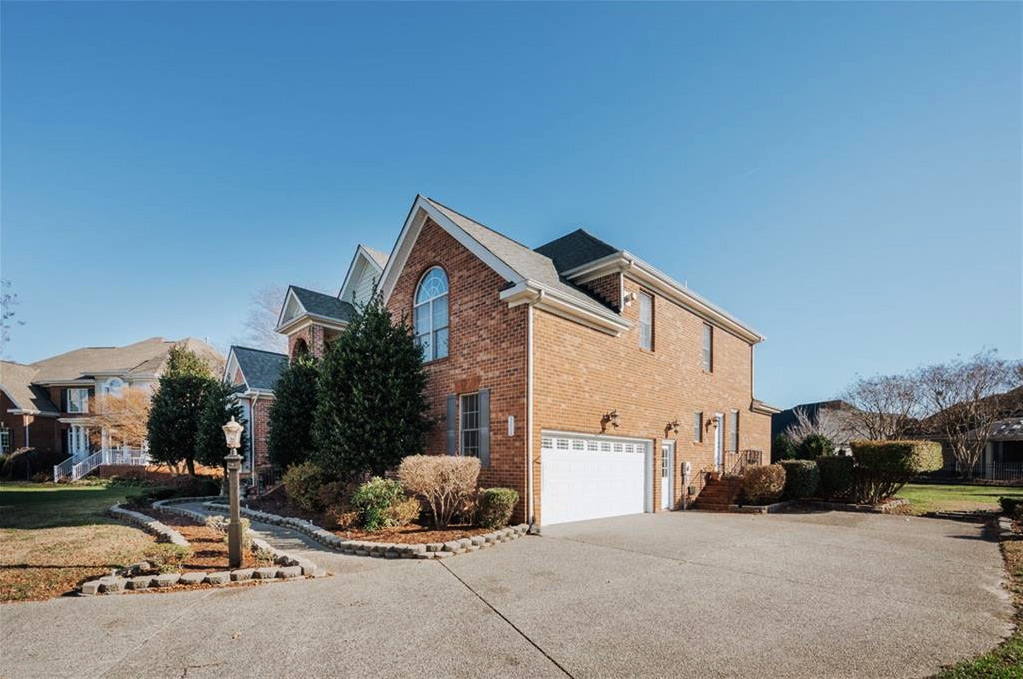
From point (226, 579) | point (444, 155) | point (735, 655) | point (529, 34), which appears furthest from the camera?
point (444, 155)

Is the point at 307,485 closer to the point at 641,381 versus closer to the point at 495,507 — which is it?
the point at 495,507

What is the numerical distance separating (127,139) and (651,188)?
13.5 meters

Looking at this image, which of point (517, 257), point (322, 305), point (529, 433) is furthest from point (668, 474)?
point (322, 305)

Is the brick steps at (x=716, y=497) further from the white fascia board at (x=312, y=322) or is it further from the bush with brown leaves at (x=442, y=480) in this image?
the white fascia board at (x=312, y=322)

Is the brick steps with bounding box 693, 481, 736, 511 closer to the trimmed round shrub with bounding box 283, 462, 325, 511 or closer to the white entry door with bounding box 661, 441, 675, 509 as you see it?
the white entry door with bounding box 661, 441, 675, 509

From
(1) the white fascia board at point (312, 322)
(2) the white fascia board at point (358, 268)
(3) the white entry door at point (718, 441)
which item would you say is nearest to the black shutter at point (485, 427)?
(1) the white fascia board at point (312, 322)

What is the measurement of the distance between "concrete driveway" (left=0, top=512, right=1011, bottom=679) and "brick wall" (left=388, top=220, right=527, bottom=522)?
9.15 ft

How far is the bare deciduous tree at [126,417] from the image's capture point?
27.9m

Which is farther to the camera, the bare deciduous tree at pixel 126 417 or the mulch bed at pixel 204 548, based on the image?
the bare deciduous tree at pixel 126 417

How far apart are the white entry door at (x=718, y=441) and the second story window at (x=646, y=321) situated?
551 cm

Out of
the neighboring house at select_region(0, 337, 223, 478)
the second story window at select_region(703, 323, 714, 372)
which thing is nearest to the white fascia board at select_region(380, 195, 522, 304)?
the second story window at select_region(703, 323, 714, 372)

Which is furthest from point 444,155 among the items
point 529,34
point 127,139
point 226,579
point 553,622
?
point 553,622

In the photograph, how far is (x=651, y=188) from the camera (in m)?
14.4

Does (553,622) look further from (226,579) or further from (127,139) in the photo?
(127,139)
